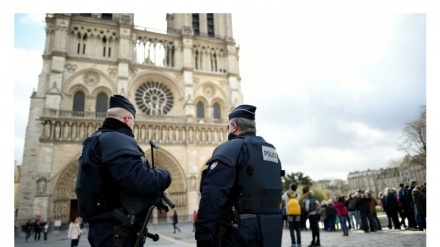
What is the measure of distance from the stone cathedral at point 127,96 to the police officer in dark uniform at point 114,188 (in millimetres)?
17680

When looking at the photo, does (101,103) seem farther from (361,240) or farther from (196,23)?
(361,240)

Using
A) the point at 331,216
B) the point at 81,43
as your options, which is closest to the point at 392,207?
the point at 331,216

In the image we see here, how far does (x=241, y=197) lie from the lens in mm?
2479

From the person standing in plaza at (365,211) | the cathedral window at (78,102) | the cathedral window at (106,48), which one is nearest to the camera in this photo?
the person standing in plaza at (365,211)

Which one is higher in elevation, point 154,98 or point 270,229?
point 154,98

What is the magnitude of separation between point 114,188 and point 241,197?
1.08m

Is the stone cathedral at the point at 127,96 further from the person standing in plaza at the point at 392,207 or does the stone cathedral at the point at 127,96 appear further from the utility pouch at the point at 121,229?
the utility pouch at the point at 121,229

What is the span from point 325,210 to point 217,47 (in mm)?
21329

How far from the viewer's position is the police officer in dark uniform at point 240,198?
2.28m

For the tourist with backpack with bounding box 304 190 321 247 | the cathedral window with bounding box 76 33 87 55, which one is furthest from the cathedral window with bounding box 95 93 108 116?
the tourist with backpack with bounding box 304 190 321 247

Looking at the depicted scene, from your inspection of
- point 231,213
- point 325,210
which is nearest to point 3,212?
point 231,213

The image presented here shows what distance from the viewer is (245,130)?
2891 millimetres

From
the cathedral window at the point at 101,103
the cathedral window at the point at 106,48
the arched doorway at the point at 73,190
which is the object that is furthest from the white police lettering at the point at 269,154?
the cathedral window at the point at 106,48
